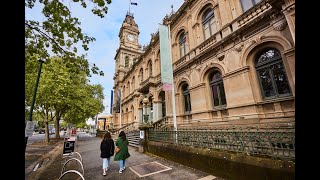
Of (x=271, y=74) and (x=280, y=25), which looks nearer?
(x=280, y=25)

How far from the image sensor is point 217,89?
11.2 m

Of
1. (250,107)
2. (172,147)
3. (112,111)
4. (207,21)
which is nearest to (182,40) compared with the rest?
(207,21)

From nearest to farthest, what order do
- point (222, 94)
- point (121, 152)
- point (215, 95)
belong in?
point (121, 152) < point (222, 94) < point (215, 95)

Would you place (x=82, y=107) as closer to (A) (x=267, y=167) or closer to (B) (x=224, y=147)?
(B) (x=224, y=147)

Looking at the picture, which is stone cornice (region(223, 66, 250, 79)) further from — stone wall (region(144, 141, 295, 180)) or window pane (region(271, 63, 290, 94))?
stone wall (region(144, 141, 295, 180))

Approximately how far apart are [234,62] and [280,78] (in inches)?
98.2

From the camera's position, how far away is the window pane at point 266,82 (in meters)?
8.39

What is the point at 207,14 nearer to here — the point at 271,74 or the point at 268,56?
the point at 268,56

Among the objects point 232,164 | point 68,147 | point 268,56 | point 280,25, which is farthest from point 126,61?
point 232,164

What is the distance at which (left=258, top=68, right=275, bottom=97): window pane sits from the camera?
8391mm

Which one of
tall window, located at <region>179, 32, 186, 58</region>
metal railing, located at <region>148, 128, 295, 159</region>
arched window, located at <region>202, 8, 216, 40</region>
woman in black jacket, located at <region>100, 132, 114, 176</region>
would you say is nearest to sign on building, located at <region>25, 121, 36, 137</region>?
woman in black jacket, located at <region>100, 132, 114, 176</region>

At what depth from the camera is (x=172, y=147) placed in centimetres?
841
